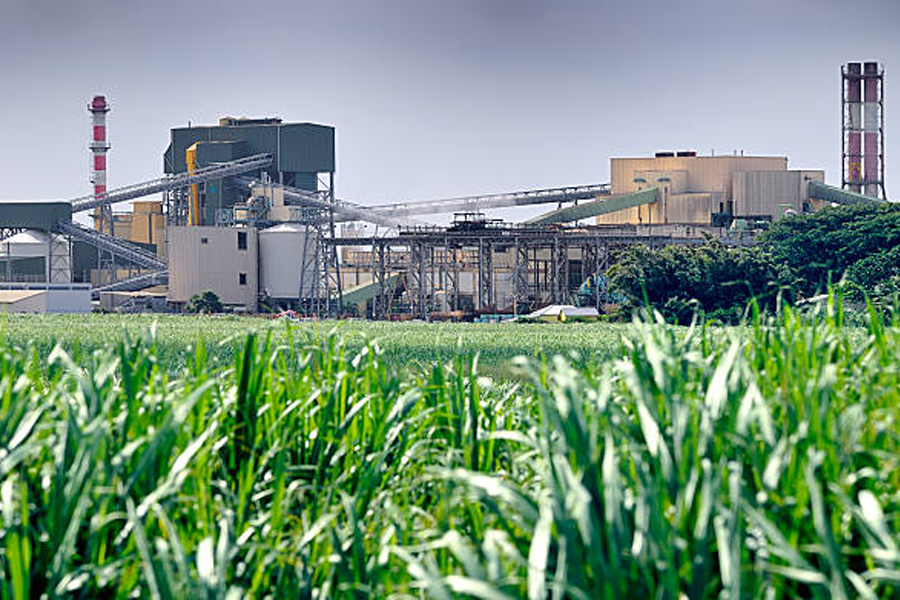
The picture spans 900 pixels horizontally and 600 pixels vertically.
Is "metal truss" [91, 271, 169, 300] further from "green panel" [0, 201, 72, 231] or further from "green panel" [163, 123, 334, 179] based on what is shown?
"green panel" [163, 123, 334, 179]

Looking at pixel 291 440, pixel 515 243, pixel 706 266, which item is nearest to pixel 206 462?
pixel 291 440

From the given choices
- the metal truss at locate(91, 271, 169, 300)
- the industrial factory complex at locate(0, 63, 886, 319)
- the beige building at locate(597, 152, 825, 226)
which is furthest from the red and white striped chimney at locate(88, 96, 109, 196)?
the beige building at locate(597, 152, 825, 226)

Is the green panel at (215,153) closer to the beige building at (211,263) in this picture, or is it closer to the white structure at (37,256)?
the white structure at (37,256)

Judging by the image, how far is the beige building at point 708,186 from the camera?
96875mm

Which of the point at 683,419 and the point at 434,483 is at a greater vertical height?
the point at 683,419

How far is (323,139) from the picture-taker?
353ft

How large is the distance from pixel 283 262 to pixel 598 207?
2347 cm

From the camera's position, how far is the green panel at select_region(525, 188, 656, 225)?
97812 mm

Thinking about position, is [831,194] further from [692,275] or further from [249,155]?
[249,155]

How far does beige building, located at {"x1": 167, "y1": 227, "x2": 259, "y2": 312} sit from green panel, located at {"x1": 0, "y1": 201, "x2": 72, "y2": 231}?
1342cm

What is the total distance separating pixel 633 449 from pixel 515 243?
79.9m

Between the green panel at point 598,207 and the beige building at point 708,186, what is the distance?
107 centimetres

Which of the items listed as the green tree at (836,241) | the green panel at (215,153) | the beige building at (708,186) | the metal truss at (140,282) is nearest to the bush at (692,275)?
the green tree at (836,241)

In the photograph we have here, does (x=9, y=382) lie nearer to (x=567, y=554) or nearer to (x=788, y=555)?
(x=567, y=554)
